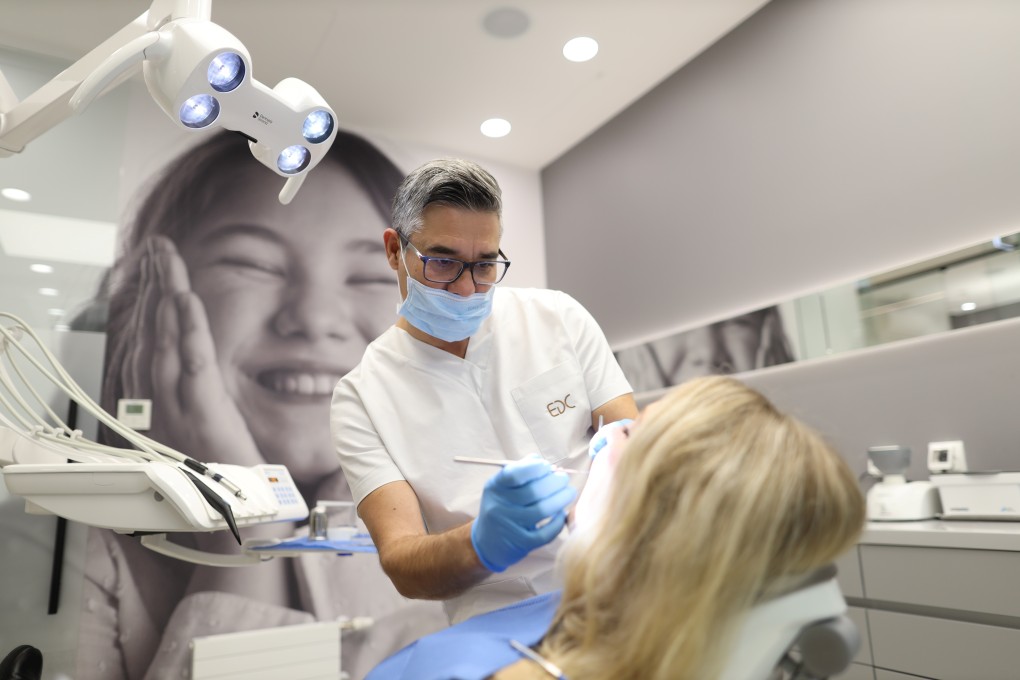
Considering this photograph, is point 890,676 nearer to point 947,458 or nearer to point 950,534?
point 950,534

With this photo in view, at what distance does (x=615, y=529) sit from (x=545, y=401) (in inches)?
29.6

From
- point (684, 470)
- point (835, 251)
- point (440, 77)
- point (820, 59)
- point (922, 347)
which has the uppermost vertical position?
point (440, 77)

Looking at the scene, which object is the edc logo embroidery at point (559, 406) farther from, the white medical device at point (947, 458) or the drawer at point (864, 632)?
the white medical device at point (947, 458)

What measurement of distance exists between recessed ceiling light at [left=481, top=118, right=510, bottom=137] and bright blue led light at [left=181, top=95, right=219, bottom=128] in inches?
105

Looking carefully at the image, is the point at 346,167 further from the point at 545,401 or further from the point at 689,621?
the point at 689,621

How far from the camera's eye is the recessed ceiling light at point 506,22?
9.39 feet

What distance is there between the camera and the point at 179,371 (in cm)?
301

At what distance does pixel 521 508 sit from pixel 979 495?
64.2 inches

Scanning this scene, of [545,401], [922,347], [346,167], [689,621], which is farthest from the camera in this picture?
[346,167]

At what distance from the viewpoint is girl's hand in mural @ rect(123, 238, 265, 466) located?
295cm

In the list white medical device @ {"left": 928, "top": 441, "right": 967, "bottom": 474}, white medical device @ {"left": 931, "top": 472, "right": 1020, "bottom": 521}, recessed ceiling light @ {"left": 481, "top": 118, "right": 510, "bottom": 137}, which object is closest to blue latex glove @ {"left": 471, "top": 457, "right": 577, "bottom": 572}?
white medical device @ {"left": 931, "top": 472, "right": 1020, "bottom": 521}

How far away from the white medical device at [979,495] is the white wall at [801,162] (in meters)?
0.77

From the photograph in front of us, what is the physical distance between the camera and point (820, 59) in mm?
2729

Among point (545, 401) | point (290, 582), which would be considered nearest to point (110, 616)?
point (290, 582)
